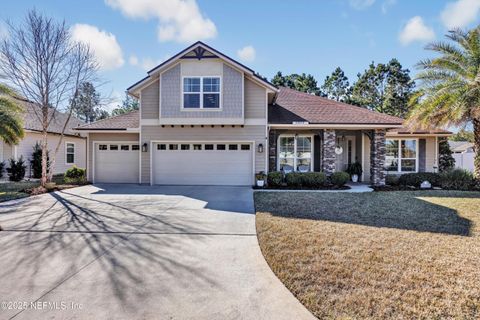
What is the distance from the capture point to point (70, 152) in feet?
69.3

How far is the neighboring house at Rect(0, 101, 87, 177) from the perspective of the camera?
16.5m

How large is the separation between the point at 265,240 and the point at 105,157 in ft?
41.6

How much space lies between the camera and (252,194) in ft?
35.8

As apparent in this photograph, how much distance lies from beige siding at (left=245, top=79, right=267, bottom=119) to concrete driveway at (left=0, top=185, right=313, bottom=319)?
22.3ft

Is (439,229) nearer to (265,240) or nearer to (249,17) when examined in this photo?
(265,240)

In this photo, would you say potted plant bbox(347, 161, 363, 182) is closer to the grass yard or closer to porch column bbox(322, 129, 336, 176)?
porch column bbox(322, 129, 336, 176)

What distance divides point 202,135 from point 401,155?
1202 centimetres

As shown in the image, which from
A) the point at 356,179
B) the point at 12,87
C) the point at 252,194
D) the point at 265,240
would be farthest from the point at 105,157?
the point at 356,179

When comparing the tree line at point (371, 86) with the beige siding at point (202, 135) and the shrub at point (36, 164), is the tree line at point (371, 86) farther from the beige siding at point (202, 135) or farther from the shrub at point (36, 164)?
the shrub at point (36, 164)

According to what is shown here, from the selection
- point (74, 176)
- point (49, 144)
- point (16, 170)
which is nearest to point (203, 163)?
point (74, 176)

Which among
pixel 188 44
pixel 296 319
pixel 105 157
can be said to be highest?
pixel 188 44

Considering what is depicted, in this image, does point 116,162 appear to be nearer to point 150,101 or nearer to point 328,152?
point 150,101

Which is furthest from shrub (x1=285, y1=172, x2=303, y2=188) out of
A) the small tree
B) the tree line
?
the tree line

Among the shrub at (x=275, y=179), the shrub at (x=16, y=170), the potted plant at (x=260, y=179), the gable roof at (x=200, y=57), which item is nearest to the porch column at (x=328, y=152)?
the shrub at (x=275, y=179)
